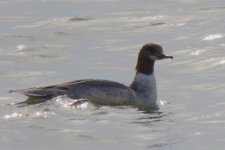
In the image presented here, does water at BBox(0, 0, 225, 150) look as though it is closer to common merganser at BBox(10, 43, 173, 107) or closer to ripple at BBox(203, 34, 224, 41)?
ripple at BBox(203, 34, 224, 41)

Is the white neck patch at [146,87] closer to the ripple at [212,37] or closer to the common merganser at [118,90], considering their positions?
the common merganser at [118,90]

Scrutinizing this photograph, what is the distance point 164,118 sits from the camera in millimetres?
17062

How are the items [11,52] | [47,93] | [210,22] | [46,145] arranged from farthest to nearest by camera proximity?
[210,22] < [11,52] < [47,93] < [46,145]

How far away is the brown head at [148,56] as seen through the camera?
18734mm

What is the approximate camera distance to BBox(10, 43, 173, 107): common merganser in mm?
17672

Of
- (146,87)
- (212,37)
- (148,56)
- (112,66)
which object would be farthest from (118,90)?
(212,37)

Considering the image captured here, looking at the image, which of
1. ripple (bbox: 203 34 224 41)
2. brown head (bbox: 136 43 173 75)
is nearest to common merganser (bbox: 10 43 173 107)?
brown head (bbox: 136 43 173 75)

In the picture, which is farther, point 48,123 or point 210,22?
point 210,22

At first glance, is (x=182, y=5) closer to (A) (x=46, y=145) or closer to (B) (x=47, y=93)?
(B) (x=47, y=93)

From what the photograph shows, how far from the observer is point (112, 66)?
21250mm

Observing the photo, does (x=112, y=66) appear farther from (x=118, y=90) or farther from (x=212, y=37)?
(x=118, y=90)

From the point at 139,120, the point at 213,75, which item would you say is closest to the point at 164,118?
the point at 139,120

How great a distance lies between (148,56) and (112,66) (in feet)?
8.43

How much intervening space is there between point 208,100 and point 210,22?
21.8ft
